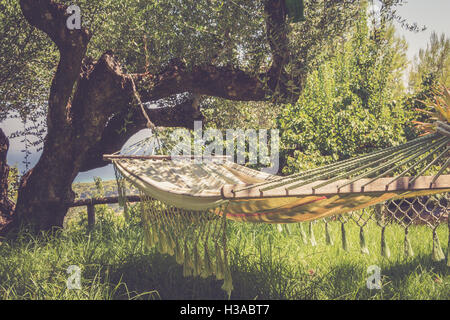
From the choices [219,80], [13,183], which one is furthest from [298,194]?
[13,183]

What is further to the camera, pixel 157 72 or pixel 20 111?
pixel 20 111

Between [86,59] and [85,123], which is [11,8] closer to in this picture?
[86,59]

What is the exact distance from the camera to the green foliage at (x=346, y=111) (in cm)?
464

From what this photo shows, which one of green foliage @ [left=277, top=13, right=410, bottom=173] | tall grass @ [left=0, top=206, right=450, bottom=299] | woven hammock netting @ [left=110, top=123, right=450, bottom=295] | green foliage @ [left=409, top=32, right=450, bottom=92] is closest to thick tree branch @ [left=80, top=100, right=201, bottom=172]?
tall grass @ [left=0, top=206, right=450, bottom=299]

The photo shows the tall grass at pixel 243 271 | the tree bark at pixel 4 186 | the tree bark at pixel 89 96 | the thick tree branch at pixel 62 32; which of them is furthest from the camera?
the tree bark at pixel 4 186

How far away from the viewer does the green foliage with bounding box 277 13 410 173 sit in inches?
183

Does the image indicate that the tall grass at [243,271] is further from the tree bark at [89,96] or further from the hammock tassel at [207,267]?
the hammock tassel at [207,267]

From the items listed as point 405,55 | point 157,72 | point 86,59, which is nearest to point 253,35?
point 157,72

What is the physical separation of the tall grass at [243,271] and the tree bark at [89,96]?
0.46 meters

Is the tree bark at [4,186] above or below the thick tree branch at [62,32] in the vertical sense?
below

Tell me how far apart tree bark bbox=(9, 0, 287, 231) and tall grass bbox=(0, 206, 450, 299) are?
0.46m

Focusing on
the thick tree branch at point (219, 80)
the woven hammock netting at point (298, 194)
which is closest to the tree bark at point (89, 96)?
the thick tree branch at point (219, 80)

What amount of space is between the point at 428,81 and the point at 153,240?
4.69 meters

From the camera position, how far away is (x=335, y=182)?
5.69ft
